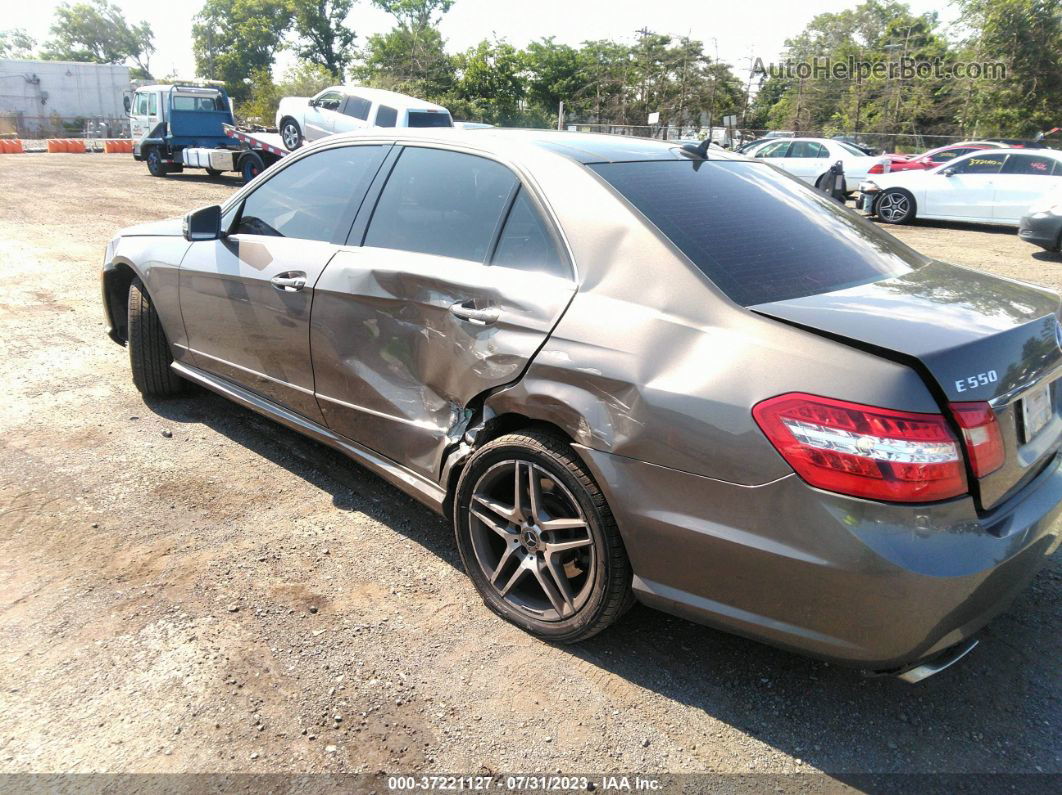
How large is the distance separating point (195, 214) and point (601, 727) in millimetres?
3118

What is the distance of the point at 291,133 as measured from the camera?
2019cm

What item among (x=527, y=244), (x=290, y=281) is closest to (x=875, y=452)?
(x=527, y=244)

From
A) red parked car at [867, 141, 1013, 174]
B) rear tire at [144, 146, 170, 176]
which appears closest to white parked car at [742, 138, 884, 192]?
red parked car at [867, 141, 1013, 174]

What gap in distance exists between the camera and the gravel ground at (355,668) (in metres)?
2.25

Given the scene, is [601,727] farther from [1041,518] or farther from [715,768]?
[1041,518]

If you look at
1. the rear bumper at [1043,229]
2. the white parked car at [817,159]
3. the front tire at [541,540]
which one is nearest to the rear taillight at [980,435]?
the front tire at [541,540]

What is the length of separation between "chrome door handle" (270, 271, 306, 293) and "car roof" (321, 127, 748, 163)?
71 centimetres

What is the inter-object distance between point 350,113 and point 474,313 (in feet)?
57.9

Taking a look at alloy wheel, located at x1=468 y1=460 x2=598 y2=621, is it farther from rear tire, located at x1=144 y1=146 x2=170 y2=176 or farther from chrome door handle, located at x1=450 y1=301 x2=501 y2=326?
rear tire, located at x1=144 y1=146 x2=170 y2=176

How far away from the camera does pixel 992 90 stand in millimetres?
31938

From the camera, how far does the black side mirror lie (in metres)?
3.87

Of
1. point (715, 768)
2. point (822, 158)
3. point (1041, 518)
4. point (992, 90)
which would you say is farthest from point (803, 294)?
point (992, 90)

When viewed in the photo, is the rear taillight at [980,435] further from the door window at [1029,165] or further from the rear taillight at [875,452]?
the door window at [1029,165]

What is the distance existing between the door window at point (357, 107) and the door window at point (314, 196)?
15.5 m
